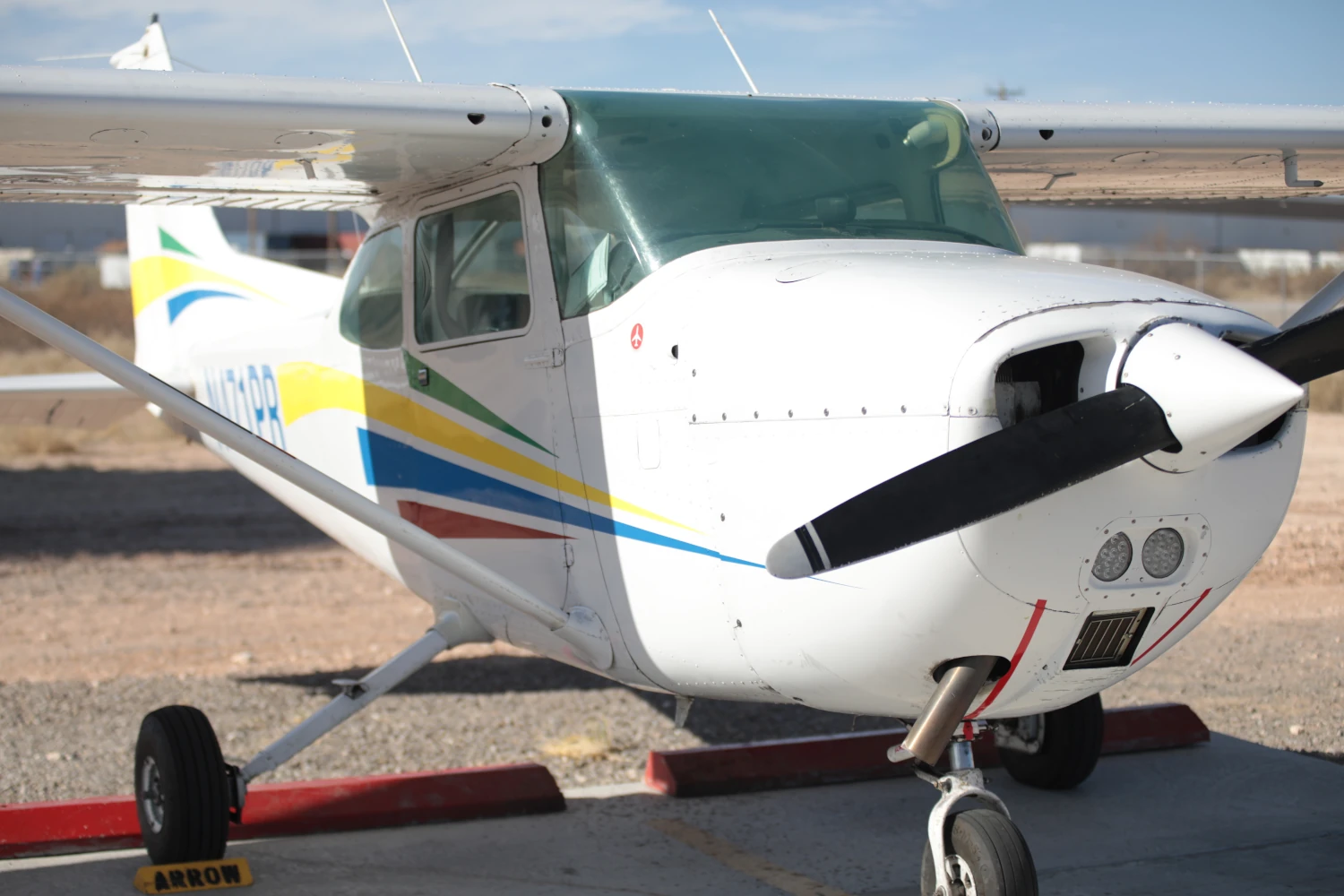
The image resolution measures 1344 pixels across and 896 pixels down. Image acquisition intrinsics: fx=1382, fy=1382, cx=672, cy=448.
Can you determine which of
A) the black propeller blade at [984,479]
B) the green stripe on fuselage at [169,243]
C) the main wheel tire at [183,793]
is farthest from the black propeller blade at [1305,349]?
the green stripe on fuselage at [169,243]

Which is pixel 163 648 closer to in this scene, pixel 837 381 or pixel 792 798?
pixel 792 798

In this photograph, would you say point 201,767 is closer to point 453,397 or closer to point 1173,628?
point 453,397

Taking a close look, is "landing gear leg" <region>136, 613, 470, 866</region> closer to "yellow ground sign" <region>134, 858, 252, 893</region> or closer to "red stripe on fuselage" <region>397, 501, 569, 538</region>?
"yellow ground sign" <region>134, 858, 252, 893</region>

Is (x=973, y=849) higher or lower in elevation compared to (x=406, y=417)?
lower

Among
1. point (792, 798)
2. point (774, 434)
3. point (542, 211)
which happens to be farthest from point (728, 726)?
point (774, 434)

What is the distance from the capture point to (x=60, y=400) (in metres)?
7.48

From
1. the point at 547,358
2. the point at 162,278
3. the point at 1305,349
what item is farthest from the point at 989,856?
the point at 162,278

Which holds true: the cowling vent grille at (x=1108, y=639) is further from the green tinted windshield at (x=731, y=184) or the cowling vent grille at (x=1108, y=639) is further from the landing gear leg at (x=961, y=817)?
the green tinted windshield at (x=731, y=184)

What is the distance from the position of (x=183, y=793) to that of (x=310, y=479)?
1391mm

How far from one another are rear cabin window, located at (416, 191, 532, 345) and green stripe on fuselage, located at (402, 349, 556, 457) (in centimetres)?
11

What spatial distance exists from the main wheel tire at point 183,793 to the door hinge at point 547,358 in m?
1.81

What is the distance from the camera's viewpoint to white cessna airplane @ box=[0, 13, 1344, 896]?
2982mm

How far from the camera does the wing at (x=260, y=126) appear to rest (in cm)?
389

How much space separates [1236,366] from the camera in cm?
280
